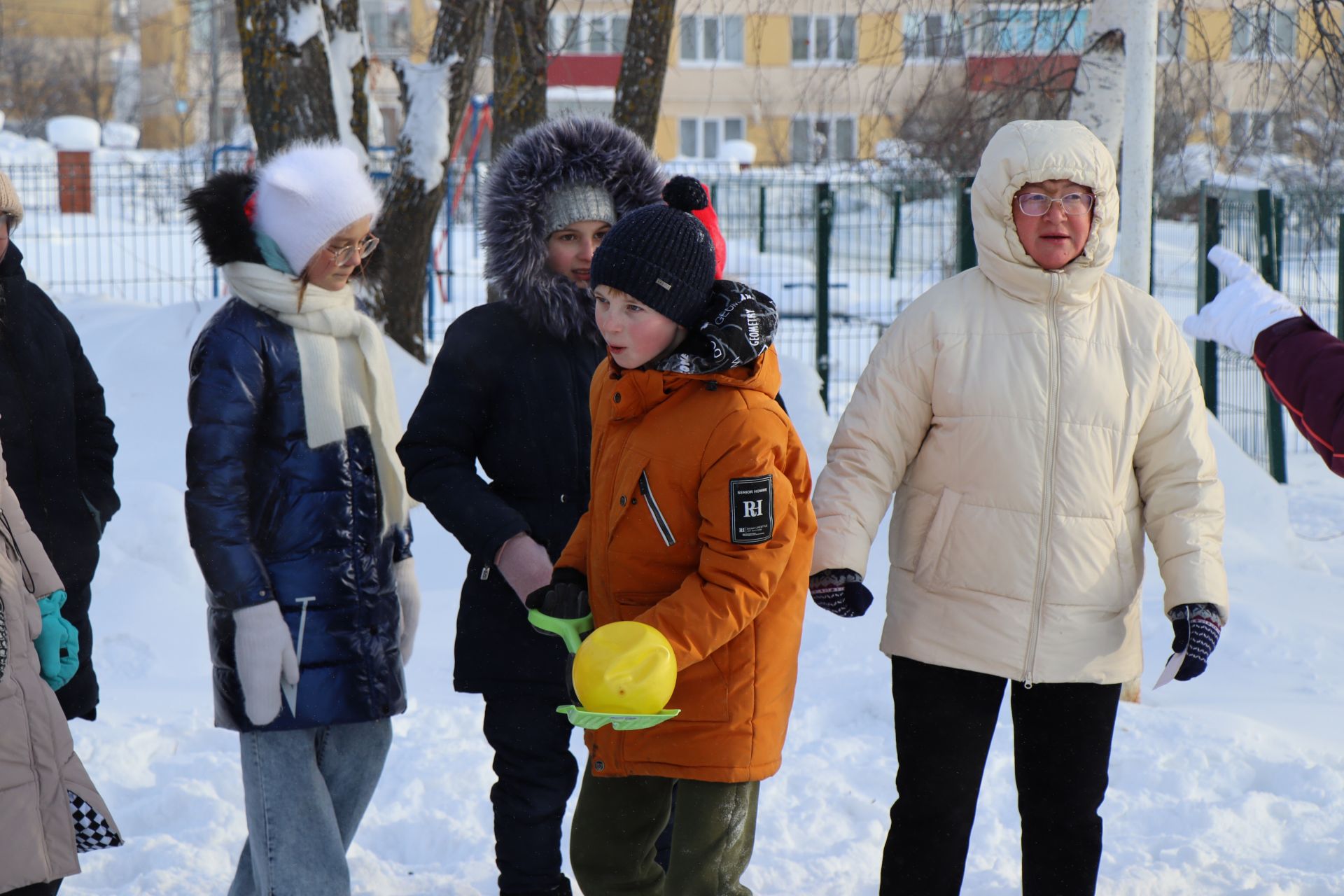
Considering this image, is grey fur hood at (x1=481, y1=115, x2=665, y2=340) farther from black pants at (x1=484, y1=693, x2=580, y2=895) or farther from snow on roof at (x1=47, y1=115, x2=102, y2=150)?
snow on roof at (x1=47, y1=115, x2=102, y2=150)

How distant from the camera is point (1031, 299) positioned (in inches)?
104

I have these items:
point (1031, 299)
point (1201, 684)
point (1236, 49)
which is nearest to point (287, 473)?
point (1031, 299)

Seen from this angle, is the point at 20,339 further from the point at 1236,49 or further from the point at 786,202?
the point at 786,202

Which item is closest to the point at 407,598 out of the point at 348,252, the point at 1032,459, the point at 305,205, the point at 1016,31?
the point at 348,252

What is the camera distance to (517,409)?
274 centimetres

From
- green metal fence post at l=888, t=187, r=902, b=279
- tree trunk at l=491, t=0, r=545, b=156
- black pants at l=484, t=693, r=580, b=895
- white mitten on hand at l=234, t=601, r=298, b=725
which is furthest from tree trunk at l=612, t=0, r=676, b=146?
white mitten on hand at l=234, t=601, r=298, b=725

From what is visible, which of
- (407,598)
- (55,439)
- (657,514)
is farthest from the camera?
(407,598)

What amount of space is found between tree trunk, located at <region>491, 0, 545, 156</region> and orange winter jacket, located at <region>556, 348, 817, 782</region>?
527cm

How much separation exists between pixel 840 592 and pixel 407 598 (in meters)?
1.02

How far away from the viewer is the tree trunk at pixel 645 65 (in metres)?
7.61

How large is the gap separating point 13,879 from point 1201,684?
4.09 metres

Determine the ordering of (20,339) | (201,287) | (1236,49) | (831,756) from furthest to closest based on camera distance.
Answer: (201,287)
(1236,49)
(831,756)
(20,339)

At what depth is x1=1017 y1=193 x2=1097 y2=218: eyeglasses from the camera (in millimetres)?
2600

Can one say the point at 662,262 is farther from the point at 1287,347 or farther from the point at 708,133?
the point at 708,133
